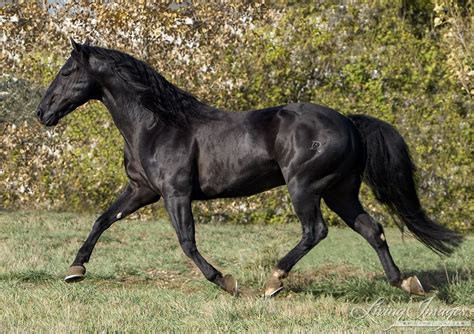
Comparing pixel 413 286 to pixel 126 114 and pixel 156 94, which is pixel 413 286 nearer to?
pixel 156 94

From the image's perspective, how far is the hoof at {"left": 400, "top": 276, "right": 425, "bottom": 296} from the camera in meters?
6.26

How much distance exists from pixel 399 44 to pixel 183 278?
18.3 feet

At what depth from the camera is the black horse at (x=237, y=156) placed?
6.44 m

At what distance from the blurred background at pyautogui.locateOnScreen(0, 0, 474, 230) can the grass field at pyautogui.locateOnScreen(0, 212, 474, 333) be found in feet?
3.07

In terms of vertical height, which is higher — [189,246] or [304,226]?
[304,226]

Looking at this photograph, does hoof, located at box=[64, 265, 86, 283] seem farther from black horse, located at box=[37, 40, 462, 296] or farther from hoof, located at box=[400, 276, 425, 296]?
hoof, located at box=[400, 276, 425, 296]

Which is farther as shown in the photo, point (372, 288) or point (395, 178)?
point (395, 178)

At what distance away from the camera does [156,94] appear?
6.80 meters

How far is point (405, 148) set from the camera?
686 cm

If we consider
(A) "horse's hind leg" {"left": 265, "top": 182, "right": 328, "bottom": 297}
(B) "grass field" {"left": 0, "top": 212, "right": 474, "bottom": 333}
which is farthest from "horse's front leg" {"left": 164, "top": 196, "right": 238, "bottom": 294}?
(A) "horse's hind leg" {"left": 265, "top": 182, "right": 328, "bottom": 297}

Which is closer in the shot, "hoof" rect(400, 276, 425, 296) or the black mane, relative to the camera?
"hoof" rect(400, 276, 425, 296)

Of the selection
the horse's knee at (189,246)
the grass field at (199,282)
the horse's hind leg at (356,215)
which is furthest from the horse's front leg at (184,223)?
the horse's hind leg at (356,215)

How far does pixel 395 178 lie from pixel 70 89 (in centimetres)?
264

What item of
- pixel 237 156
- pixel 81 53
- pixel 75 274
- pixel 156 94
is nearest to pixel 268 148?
pixel 237 156
